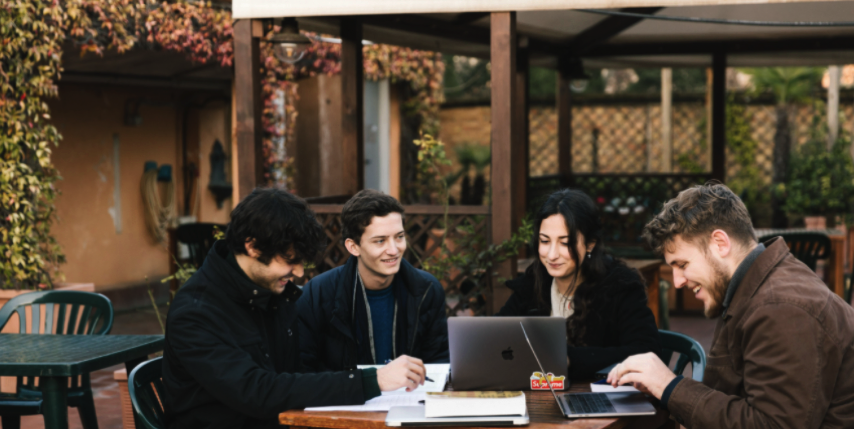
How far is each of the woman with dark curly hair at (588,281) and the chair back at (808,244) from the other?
3.70m

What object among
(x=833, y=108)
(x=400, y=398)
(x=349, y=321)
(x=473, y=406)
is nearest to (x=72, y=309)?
(x=349, y=321)

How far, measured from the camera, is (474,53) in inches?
275

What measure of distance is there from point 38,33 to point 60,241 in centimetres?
257

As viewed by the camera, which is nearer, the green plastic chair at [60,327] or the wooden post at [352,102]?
the green plastic chair at [60,327]

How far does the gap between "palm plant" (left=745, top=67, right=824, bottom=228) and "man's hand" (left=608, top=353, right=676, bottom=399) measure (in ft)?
33.3

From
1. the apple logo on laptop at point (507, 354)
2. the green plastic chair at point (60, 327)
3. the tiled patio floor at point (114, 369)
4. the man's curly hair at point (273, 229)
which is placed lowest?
the tiled patio floor at point (114, 369)

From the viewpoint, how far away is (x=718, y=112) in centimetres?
798

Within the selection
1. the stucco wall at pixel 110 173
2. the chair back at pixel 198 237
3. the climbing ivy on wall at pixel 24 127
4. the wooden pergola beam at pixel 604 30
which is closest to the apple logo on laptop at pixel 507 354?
the wooden pergola beam at pixel 604 30

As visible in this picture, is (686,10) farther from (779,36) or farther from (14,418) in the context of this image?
(14,418)

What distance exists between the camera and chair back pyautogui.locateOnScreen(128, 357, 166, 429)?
267 centimetres

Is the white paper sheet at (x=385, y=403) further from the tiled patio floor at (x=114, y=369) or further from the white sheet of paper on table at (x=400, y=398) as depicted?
the tiled patio floor at (x=114, y=369)

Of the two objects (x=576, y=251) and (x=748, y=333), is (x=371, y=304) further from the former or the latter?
(x=748, y=333)

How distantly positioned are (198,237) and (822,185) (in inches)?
312

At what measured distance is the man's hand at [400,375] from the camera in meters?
2.46
